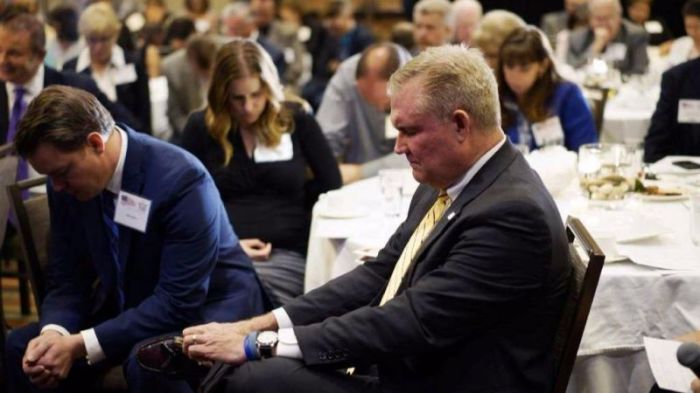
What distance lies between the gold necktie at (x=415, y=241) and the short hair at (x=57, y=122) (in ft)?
3.02

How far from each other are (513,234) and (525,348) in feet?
0.84

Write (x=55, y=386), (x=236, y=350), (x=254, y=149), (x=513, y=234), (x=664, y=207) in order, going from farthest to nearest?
(x=254, y=149)
(x=664, y=207)
(x=55, y=386)
(x=236, y=350)
(x=513, y=234)

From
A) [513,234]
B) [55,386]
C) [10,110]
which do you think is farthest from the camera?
[10,110]

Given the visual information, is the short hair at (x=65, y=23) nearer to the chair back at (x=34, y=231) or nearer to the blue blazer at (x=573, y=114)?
the blue blazer at (x=573, y=114)

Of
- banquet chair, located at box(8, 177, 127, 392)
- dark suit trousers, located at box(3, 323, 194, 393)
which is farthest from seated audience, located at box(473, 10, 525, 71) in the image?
dark suit trousers, located at box(3, 323, 194, 393)

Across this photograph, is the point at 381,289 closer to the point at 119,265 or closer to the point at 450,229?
the point at 450,229

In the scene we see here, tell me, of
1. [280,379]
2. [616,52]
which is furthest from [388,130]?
[616,52]

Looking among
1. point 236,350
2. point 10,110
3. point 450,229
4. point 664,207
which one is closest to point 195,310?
point 236,350

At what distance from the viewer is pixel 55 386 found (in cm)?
295

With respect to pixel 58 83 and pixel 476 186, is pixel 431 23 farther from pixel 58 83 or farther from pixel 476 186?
Result: pixel 476 186

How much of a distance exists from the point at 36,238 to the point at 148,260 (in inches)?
19.8

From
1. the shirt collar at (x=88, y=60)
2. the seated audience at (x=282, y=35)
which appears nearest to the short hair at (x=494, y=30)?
the shirt collar at (x=88, y=60)

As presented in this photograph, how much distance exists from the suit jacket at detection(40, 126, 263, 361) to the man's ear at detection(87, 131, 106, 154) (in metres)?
0.11

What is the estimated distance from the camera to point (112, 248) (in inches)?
122
